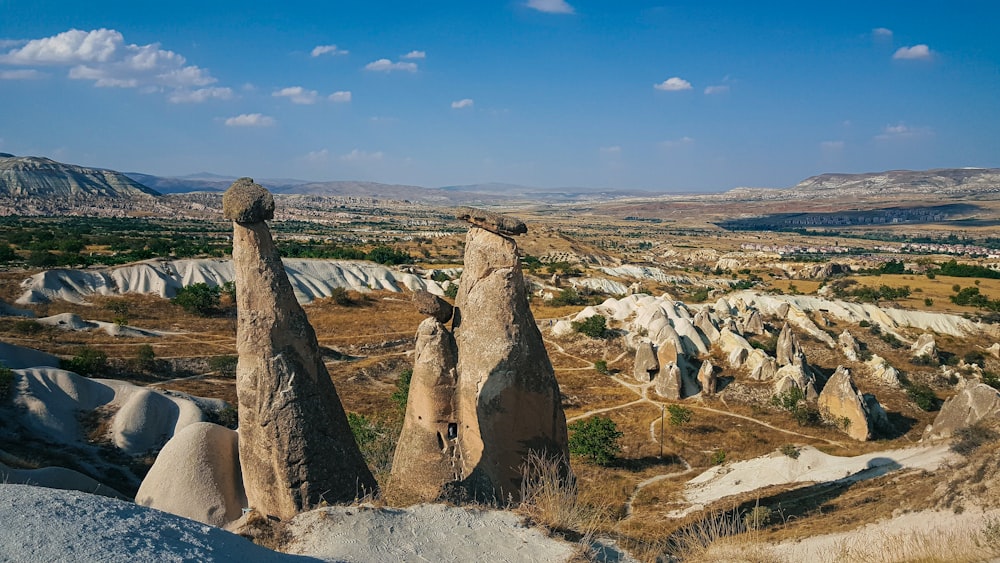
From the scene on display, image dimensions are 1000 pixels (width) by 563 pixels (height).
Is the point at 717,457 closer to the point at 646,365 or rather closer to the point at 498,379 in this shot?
the point at 646,365

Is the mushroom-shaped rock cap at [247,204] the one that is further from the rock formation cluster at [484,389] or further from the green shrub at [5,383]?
the green shrub at [5,383]

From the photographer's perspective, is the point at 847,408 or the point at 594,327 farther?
the point at 594,327

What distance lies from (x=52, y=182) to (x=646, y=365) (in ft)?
628

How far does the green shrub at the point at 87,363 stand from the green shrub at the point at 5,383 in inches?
220

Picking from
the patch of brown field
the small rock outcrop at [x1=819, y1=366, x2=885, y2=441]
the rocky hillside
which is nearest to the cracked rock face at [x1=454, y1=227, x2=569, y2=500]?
the small rock outcrop at [x1=819, y1=366, x2=885, y2=441]

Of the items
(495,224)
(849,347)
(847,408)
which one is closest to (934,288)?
(849,347)

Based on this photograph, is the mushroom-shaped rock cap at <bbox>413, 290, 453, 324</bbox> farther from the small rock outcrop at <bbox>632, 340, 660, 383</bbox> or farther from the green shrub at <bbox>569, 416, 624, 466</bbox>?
the small rock outcrop at <bbox>632, 340, 660, 383</bbox>

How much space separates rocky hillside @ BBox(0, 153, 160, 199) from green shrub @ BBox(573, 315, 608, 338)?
15674 cm

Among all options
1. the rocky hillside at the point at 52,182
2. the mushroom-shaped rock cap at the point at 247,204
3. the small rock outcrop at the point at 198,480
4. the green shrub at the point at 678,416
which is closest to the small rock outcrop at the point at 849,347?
the green shrub at the point at 678,416

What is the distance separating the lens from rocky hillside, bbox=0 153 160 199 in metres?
152

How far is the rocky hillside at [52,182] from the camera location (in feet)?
499

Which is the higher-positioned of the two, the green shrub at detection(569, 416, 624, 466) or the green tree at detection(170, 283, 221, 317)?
the green tree at detection(170, 283, 221, 317)

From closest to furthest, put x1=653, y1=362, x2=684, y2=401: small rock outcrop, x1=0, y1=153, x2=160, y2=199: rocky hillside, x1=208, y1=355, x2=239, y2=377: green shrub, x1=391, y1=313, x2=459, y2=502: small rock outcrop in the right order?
1. x1=391, y1=313, x2=459, y2=502: small rock outcrop
2. x1=653, y1=362, x2=684, y2=401: small rock outcrop
3. x1=208, y1=355, x2=239, y2=377: green shrub
4. x1=0, y1=153, x2=160, y2=199: rocky hillside

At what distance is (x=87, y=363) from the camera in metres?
22.5
